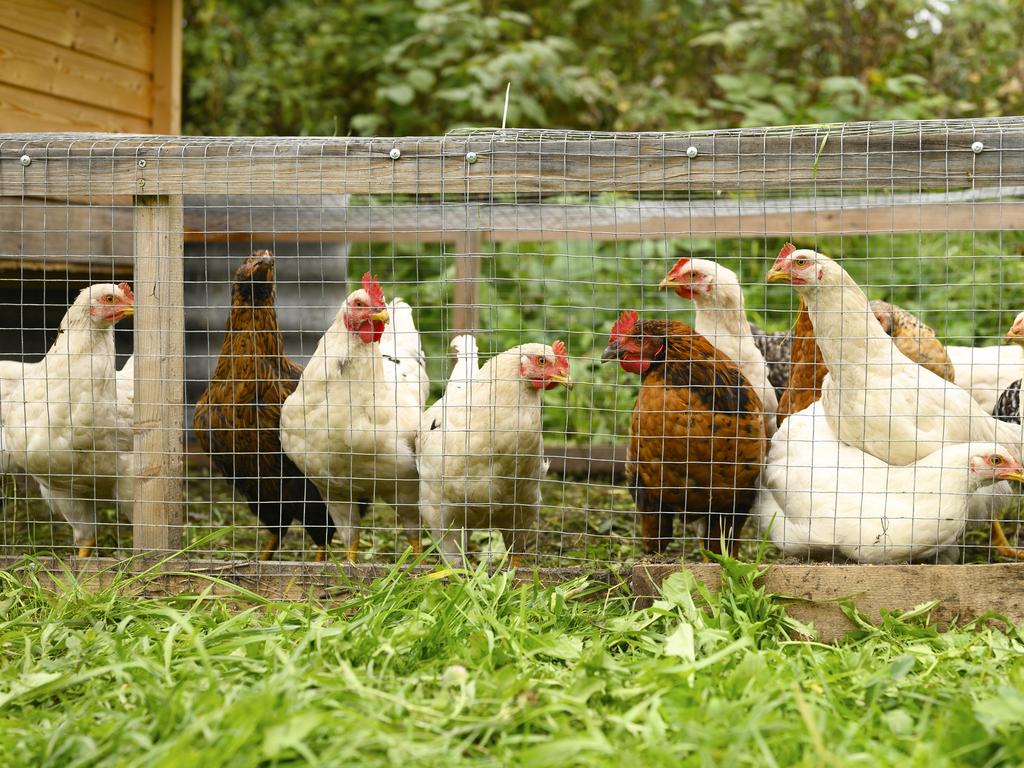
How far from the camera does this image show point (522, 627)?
2.45 metres

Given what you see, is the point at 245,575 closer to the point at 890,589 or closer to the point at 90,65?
the point at 890,589

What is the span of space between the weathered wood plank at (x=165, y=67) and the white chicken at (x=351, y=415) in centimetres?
246

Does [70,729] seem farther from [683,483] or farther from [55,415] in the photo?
[683,483]

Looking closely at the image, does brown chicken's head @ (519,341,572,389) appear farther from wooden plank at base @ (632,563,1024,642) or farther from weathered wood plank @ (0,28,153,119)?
weathered wood plank @ (0,28,153,119)

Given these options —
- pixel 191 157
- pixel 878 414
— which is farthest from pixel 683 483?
pixel 191 157

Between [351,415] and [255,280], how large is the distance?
0.72 m

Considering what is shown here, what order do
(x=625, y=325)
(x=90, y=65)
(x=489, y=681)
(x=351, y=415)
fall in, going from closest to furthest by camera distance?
(x=489, y=681) → (x=351, y=415) → (x=625, y=325) → (x=90, y=65)

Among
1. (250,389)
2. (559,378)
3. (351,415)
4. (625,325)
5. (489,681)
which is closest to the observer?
(489,681)

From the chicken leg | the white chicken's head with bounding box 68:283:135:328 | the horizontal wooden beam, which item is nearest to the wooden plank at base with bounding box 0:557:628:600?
the horizontal wooden beam

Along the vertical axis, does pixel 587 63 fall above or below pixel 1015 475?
above

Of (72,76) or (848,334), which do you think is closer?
(848,334)

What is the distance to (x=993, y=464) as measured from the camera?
3.00 metres

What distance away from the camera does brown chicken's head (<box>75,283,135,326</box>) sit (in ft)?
11.1

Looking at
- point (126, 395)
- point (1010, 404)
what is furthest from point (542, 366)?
point (1010, 404)
